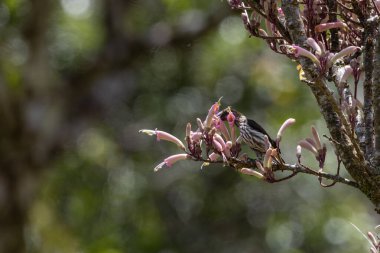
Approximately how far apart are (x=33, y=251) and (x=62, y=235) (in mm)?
732

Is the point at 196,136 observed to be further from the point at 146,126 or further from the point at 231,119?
the point at 146,126

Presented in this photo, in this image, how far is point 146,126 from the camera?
463 inches

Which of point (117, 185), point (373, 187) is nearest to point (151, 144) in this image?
point (117, 185)

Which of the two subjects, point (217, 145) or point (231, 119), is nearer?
point (217, 145)

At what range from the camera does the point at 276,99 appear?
36.8 ft

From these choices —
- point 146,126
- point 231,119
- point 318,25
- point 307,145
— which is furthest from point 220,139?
point 146,126

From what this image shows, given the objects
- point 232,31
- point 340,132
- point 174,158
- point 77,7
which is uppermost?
point 340,132

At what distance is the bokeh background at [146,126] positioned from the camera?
1046 centimetres

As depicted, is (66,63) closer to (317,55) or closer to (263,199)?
(263,199)

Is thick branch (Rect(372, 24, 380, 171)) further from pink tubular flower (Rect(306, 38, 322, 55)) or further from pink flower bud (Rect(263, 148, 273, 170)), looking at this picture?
pink flower bud (Rect(263, 148, 273, 170))

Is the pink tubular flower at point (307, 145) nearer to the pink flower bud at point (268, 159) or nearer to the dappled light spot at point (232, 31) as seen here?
the pink flower bud at point (268, 159)

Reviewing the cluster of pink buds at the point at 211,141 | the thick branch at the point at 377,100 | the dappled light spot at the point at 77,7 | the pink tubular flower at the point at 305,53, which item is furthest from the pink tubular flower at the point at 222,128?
the dappled light spot at the point at 77,7

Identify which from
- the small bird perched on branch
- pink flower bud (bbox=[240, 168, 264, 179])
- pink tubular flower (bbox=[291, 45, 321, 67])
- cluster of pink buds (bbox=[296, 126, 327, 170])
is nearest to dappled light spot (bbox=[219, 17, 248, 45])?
the small bird perched on branch

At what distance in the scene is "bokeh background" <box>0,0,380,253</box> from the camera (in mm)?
10461
